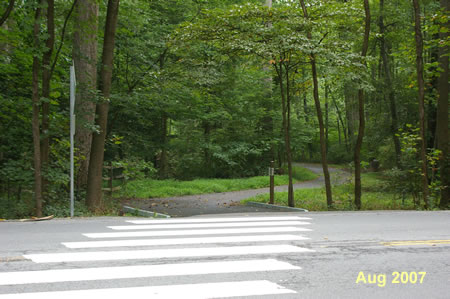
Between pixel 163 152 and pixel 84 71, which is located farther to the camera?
pixel 163 152

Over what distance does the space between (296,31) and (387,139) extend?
14.0 meters

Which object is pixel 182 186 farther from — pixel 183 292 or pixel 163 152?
pixel 183 292

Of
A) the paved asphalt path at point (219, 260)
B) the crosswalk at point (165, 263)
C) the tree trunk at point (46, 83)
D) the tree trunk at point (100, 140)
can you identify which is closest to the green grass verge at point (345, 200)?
the paved asphalt path at point (219, 260)

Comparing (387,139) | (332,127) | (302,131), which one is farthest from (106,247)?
(332,127)

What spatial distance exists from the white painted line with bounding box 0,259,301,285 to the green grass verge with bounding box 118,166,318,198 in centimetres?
1409

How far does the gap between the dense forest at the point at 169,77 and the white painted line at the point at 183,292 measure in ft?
22.9

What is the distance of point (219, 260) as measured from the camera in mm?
5844

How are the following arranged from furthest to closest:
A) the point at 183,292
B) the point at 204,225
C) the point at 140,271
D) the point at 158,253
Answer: the point at 204,225 → the point at 158,253 → the point at 140,271 → the point at 183,292

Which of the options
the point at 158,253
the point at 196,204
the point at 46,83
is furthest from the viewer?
the point at 196,204

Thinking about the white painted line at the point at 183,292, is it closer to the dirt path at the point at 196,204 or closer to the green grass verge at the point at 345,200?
the dirt path at the point at 196,204

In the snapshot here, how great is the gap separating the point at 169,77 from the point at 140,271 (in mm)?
14269

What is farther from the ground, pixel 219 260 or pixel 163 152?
pixel 163 152

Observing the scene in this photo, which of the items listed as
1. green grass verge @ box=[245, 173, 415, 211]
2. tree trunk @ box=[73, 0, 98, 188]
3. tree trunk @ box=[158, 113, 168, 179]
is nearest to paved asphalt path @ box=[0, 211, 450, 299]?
tree trunk @ box=[73, 0, 98, 188]

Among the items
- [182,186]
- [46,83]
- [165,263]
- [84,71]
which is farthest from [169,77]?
[165,263]
